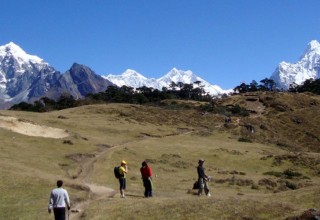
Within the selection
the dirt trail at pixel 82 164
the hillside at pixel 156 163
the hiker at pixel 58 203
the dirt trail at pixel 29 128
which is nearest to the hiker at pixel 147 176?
the hillside at pixel 156 163

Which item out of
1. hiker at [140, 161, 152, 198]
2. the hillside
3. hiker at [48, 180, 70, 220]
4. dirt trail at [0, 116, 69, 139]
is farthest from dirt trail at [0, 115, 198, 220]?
hiker at [48, 180, 70, 220]

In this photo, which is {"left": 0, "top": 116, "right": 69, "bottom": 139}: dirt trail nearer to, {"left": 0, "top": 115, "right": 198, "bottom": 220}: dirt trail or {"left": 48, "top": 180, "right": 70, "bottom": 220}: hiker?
{"left": 0, "top": 115, "right": 198, "bottom": 220}: dirt trail

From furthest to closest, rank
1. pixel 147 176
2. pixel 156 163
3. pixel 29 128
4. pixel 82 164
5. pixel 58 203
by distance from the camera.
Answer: pixel 29 128, pixel 156 163, pixel 82 164, pixel 147 176, pixel 58 203

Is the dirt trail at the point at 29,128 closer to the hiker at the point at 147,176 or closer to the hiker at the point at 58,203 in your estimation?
the hiker at the point at 147,176

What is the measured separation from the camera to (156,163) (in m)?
59.9

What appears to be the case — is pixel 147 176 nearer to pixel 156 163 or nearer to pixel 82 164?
pixel 82 164

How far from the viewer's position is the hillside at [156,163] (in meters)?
29.7

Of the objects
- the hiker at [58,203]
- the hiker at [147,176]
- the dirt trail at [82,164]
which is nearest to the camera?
the hiker at [58,203]

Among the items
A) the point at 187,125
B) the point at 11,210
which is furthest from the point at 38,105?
the point at 11,210

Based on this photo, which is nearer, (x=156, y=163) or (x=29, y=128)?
(x=156, y=163)

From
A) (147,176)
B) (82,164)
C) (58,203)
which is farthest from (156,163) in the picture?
(58,203)

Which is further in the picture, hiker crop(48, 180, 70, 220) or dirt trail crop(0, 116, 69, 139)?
dirt trail crop(0, 116, 69, 139)

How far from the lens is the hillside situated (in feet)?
97.3

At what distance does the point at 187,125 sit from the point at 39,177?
68.8 m
